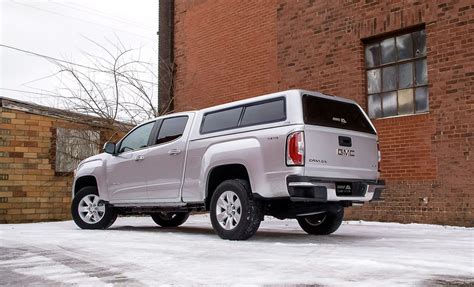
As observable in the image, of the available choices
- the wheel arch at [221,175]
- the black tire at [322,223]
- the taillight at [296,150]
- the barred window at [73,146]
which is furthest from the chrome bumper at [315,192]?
the barred window at [73,146]

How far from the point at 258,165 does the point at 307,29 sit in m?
6.02

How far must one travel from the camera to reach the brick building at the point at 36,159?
39.9 ft

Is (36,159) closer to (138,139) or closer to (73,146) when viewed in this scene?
(73,146)

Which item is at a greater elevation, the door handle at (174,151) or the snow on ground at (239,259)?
the door handle at (174,151)

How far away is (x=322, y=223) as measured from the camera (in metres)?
8.31

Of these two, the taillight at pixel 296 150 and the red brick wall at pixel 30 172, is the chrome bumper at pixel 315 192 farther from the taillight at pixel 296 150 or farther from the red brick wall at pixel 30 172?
the red brick wall at pixel 30 172

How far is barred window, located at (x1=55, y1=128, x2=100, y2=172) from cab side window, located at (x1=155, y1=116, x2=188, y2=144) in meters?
5.54

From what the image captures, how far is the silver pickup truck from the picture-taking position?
656cm

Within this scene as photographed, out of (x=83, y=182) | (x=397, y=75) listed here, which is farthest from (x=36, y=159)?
(x=397, y=75)

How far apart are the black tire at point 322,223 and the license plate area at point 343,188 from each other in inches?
44.8

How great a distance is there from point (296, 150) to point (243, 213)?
1120 millimetres

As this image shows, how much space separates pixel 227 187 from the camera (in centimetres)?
714

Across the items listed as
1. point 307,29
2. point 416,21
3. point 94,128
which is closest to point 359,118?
point 416,21

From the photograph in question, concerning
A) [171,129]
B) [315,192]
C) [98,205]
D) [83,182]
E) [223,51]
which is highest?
[223,51]
